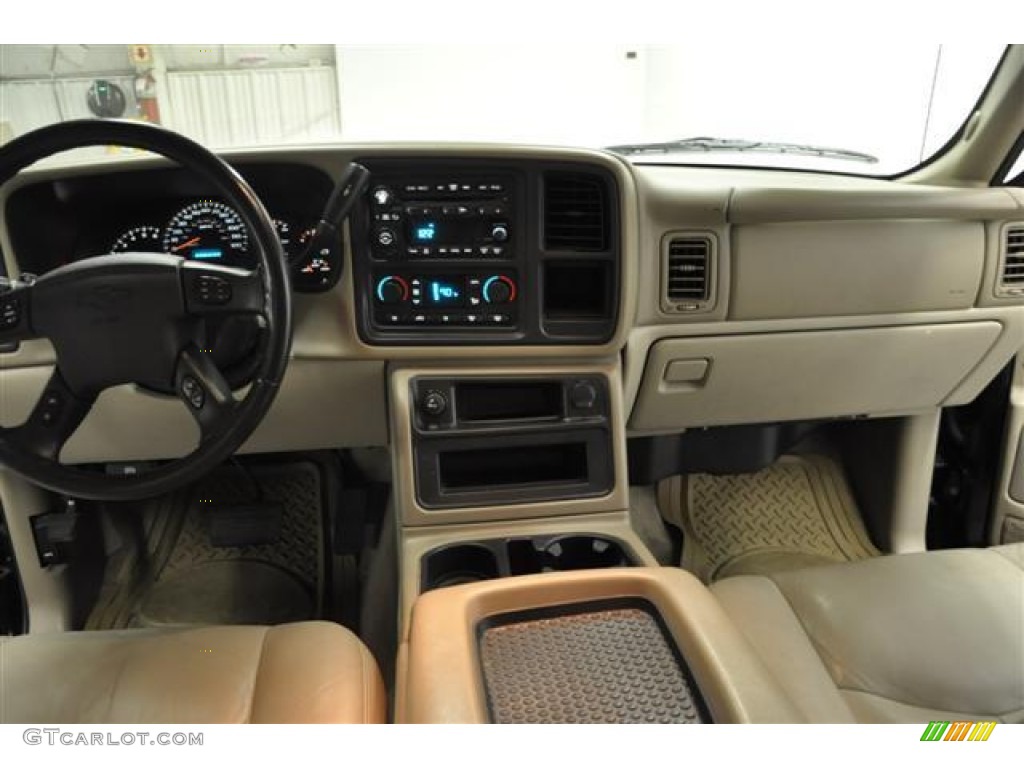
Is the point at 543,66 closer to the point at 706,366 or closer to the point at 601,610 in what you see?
the point at 706,366

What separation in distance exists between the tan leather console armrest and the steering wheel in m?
0.37

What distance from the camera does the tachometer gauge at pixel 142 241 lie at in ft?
4.04

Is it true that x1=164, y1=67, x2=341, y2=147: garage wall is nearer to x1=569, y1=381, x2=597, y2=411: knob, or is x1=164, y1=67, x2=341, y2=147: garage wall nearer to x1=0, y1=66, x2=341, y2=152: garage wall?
x1=0, y1=66, x2=341, y2=152: garage wall

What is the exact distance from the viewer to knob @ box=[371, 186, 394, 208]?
3.86 ft

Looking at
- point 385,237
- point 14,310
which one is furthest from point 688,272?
point 14,310

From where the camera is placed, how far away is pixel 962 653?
40.9 inches

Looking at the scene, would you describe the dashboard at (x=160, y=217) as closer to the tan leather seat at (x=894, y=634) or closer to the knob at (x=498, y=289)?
the knob at (x=498, y=289)

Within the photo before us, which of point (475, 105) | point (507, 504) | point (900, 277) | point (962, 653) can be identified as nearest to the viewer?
point (962, 653)

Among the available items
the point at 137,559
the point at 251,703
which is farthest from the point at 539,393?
the point at 137,559

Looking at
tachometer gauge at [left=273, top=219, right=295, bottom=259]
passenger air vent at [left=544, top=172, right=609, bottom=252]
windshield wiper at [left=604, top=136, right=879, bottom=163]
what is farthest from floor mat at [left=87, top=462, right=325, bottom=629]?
windshield wiper at [left=604, top=136, right=879, bottom=163]

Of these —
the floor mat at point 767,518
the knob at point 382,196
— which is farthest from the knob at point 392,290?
the floor mat at point 767,518

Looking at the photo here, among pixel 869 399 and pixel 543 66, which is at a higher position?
pixel 543 66

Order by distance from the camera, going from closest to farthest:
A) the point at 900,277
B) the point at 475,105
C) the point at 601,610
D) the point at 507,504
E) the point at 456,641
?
the point at 456,641 < the point at 601,610 < the point at 507,504 < the point at 900,277 < the point at 475,105

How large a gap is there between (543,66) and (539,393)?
0.83m
